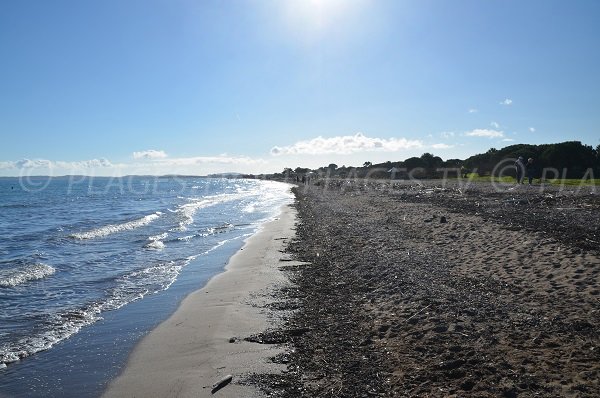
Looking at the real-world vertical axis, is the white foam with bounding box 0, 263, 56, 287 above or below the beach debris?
below

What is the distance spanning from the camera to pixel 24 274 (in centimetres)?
1389

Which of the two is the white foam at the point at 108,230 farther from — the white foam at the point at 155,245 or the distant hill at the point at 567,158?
the distant hill at the point at 567,158

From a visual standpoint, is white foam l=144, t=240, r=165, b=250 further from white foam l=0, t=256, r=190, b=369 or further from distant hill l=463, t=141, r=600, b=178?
distant hill l=463, t=141, r=600, b=178

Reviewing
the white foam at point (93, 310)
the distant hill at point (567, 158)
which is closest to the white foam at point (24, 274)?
the white foam at point (93, 310)

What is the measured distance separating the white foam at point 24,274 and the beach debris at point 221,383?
1037cm

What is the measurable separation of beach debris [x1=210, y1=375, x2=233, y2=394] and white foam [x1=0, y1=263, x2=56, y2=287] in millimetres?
10366

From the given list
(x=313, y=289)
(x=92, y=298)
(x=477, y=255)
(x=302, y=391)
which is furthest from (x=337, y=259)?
(x=302, y=391)

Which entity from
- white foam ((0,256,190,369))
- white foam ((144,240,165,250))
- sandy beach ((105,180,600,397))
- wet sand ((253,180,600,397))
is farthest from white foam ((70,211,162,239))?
wet sand ((253,180,600,397))

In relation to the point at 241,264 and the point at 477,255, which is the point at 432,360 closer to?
the point at 477,255

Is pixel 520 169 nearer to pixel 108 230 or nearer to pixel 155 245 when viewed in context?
pixel 155 245

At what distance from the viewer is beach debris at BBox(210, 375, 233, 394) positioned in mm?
5591

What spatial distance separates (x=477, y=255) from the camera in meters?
11.4

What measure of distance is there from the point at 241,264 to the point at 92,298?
5.17 metres

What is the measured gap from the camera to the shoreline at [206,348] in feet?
19.2
